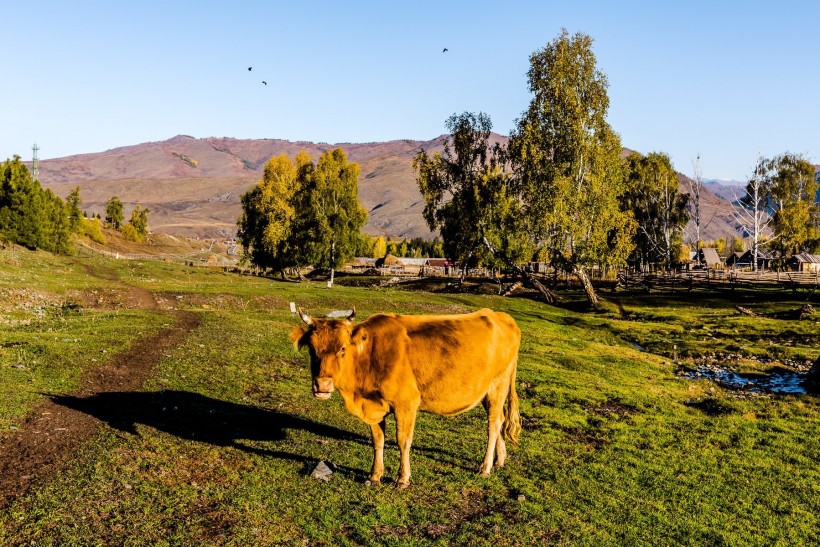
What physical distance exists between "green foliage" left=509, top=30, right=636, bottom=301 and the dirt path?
4383 centimetres

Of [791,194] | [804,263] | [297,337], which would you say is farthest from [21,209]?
[804,263]

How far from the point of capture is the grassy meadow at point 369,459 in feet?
30.1

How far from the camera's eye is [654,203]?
108m

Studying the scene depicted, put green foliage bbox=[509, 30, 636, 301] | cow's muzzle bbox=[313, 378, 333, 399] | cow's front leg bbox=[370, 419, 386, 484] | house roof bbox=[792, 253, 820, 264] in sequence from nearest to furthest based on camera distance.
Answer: cow's muzzle bbox=[313, 378, 333, 399], cow's front leg bbox=[370, 419, 386, 484], green foliage bbox=[509, 30, 636, 301], house roof bbox=[792, 253, 820, 264]

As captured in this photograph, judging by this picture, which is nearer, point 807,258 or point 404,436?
point 404,436

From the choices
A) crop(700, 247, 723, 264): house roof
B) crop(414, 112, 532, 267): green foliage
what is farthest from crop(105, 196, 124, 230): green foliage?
crop(700, 247, 723, 264): house roof

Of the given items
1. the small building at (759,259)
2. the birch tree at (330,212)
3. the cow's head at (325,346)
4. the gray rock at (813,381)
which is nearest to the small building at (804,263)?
the small building at (759,259)

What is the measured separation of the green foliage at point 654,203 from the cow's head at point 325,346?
95.4 meters

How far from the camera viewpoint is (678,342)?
1500 inches

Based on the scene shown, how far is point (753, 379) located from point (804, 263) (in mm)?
115868

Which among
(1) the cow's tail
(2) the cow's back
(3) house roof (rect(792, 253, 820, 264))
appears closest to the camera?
(2) the cow's back

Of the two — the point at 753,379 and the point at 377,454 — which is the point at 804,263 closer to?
the point at 753,379

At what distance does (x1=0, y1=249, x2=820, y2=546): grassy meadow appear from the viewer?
361 inches

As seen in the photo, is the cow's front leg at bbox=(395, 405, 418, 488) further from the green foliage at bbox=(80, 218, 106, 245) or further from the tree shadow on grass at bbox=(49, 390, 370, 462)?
the green foliage at bbox=(80, 218, 106, 245)
